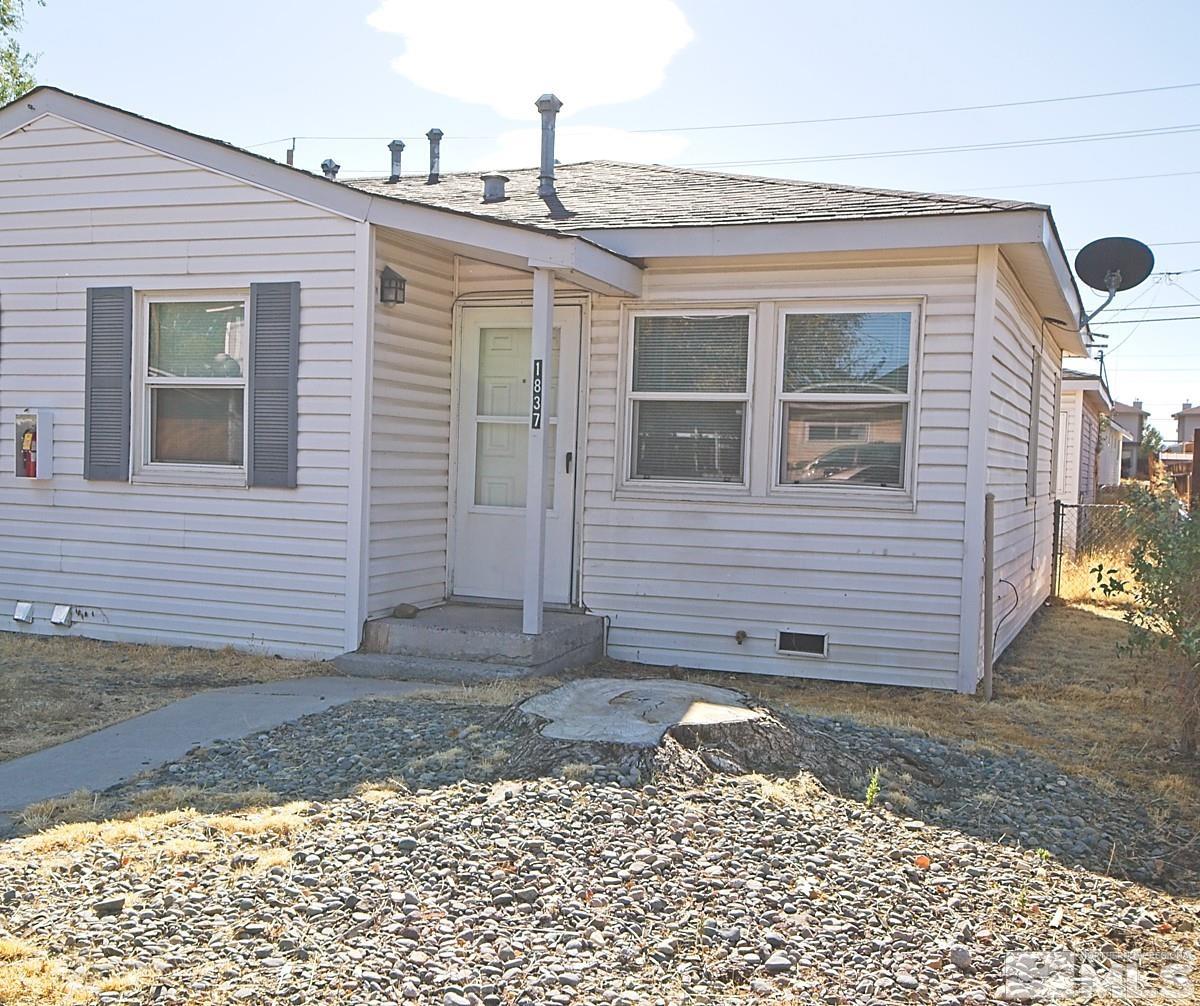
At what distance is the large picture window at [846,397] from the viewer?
25.1 feet

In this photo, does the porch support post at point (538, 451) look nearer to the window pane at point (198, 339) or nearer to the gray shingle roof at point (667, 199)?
the gray shingle roof at point (667, 199)

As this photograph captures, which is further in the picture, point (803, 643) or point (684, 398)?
point (684, 398)

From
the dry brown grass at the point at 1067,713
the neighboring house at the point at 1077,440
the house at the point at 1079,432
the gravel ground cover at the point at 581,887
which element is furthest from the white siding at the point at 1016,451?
the gravel ground cover at the point at 581,887

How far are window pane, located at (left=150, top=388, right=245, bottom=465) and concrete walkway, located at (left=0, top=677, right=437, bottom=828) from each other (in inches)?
76.4

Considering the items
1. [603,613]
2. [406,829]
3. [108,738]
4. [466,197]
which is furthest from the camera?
[466,197]

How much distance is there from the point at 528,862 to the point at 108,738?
2866 millimetres

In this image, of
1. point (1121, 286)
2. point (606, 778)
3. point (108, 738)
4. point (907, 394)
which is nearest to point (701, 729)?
point (606, 778)

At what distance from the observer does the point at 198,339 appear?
8.32 m

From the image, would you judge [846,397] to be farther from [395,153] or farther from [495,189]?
[395,153]

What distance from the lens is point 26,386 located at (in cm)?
875

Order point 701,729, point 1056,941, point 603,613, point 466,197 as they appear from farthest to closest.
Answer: point 466,197 < point 603,613 < point 701,729 < point 1056,941

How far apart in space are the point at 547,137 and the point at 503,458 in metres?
3.00

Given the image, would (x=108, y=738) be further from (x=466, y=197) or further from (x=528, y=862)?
(x=466, y=197)

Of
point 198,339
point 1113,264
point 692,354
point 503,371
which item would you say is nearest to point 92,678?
point 198,339
